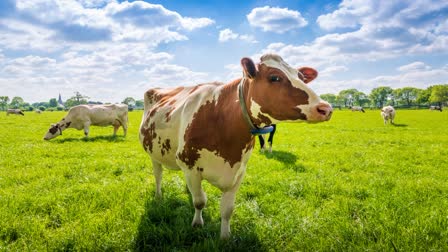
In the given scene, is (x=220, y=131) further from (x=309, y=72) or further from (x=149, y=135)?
(x=149, y=135)

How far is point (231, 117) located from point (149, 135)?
2136 mm

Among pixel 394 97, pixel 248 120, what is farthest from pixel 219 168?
pixel 394 97

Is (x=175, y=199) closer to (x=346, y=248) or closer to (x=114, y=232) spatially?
(x=114, y=232)

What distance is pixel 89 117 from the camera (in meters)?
15.7

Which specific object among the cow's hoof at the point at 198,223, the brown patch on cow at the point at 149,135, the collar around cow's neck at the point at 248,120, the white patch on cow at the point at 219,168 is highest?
the collar around cow's neck at the point at 248,120

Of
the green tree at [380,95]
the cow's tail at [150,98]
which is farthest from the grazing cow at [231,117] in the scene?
the green tree at [380,95]

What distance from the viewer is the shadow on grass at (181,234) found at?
3.41 metres

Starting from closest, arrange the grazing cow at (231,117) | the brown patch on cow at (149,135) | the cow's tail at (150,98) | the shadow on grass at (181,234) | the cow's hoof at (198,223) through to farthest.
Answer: the grazing cow at (231,117) < the shadow on grass at (181,234) < the cow's hoof at (198,223) < the brown patch on cow at (149,135) < the cow's tail at (150,98)

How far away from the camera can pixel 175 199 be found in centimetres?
507

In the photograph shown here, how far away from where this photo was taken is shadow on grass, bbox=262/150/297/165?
868 centimetres

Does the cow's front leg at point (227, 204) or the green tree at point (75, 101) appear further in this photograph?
the green tree at point (75, 101)

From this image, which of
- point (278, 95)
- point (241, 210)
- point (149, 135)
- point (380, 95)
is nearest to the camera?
point (278, 95)

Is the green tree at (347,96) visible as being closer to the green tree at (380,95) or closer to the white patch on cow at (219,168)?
the green tree at (380,95)

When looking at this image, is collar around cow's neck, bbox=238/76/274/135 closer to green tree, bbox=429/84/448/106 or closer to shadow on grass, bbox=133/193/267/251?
shadow on grass, bbox=133/193/267/251
